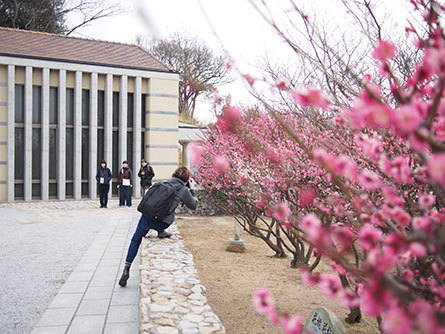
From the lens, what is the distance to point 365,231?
940 millimetres

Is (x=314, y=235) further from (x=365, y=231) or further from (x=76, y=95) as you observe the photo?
(x=76, y=95)

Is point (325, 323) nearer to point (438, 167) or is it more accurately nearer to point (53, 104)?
point (438, 167)

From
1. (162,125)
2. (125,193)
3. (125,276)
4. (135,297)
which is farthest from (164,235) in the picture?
(162,125)

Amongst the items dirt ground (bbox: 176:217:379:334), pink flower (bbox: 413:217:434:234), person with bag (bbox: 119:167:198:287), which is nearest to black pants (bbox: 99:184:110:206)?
dirt ground (bbox: 176:217:379:334)

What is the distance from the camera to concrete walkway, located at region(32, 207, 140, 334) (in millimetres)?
3912

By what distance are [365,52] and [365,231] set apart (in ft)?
15.5

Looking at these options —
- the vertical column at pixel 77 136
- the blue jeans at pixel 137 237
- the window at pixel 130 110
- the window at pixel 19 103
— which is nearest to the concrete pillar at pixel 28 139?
the window at pixel 19 103

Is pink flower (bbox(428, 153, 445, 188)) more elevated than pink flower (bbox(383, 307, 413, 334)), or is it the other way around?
pink flower (bbox(428, 153, 445, 188))

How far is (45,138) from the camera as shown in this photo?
53.2 ft

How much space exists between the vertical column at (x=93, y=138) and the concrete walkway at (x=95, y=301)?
10.2 metres

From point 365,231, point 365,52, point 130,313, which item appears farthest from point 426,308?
point 365,52

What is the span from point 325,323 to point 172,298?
4.71 ft

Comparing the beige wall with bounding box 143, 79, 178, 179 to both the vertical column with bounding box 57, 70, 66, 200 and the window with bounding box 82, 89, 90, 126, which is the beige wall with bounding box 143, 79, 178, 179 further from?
the vertical column with bounding box 57, 70, 66, 200

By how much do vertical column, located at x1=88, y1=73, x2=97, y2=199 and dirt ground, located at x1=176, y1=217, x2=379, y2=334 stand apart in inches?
366
